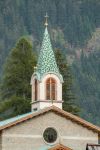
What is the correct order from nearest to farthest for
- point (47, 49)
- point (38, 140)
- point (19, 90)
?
point (38, 140) → point (47, 49) → point (19, 90)

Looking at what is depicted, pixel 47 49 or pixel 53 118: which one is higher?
pixel 47 49

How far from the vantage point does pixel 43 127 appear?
61.2 m

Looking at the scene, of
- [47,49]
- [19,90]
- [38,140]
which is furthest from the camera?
[19,90]

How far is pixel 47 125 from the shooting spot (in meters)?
61.5

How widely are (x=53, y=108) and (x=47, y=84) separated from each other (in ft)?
10.7

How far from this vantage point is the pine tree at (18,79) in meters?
86.4

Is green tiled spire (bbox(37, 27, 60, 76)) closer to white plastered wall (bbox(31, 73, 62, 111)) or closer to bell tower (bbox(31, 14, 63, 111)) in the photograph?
bell tower (bbox(31, 14, 63, 111))

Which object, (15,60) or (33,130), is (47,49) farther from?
(15,60)

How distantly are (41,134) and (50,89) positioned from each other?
4.27m

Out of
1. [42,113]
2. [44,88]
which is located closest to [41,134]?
[42,113]

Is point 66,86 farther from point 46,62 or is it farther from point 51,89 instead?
point 51,89

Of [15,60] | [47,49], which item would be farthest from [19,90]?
[47,49]

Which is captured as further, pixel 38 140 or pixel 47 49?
pixel 47 49

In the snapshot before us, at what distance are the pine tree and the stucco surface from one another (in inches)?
934
